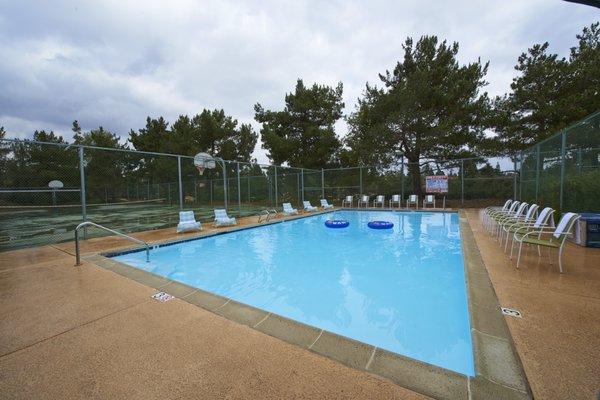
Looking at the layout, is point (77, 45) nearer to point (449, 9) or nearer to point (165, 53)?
point (165, 53)

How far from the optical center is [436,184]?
14.0 metres

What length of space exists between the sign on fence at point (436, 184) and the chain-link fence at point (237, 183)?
0.32 m

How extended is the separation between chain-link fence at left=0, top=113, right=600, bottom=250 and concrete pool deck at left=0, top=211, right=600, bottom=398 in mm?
4121

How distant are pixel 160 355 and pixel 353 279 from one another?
3.20m

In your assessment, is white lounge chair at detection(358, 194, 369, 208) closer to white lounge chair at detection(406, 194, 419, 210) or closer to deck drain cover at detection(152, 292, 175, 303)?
white lounge chair at detection(406, 194, 419, 210)

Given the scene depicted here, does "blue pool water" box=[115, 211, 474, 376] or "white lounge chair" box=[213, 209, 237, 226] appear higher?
"white lounge chair" box=[213, 209, 237, 226]

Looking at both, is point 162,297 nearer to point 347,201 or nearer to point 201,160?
point 201,160

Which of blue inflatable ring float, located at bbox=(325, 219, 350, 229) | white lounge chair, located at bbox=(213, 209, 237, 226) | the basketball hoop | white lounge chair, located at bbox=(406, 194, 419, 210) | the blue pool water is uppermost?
the basketball hoop

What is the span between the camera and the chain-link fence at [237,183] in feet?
20.3

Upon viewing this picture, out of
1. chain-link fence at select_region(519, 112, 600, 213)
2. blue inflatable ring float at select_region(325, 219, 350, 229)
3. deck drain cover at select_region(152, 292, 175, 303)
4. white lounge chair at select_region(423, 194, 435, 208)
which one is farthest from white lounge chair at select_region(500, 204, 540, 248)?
white lounge chair at select_region(423, 194, 435, 208)

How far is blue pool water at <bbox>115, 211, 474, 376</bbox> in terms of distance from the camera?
2.86 meters

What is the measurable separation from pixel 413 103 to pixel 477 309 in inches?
537

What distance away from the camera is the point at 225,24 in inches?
300

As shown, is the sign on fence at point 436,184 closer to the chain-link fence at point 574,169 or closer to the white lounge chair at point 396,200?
the white lounge chair at point 396,200
